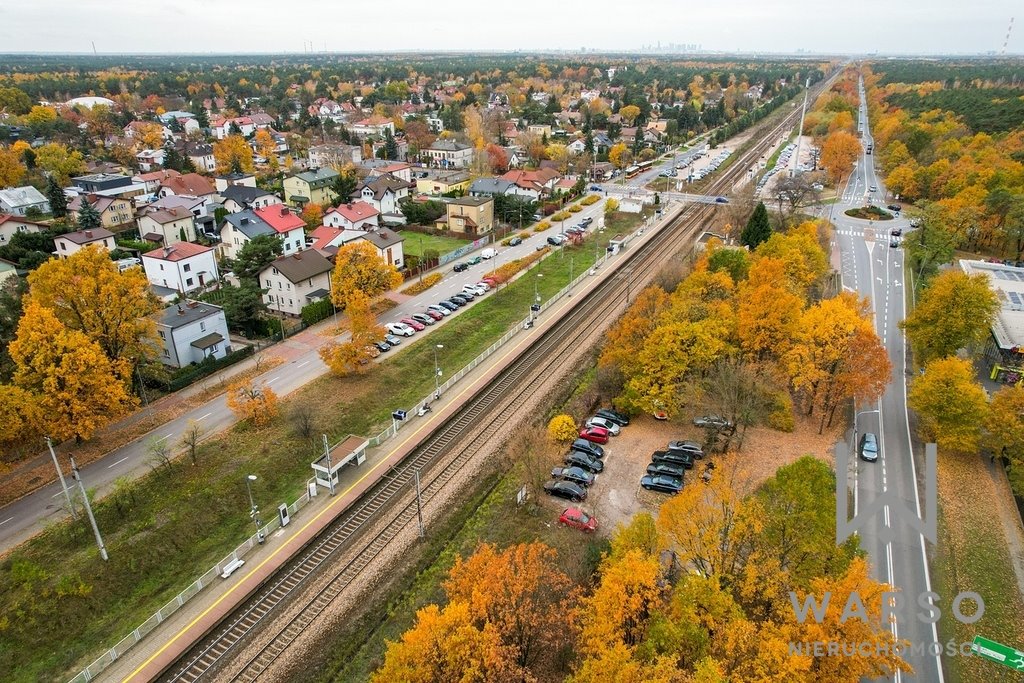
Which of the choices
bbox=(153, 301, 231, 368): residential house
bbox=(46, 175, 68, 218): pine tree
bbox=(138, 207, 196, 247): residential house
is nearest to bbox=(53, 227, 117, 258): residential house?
bbox=(138, 207, 196, 247): residential house

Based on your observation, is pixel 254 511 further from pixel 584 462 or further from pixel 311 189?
pixel 311 189

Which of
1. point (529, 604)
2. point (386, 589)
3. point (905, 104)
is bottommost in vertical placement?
point (386, 589)

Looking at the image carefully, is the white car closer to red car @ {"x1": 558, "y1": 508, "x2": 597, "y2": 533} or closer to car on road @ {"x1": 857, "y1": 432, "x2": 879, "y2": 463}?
red car @ {"x1": 558, "y1": 508, "x2": 597, "y2": 533}

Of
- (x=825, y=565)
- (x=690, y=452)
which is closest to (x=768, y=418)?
(x=690, y=452)

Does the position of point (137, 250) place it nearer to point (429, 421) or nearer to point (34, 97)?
point (429, 421)

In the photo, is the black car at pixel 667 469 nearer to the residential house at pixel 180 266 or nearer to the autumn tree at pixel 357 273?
the autumn tree at pixel 357 273

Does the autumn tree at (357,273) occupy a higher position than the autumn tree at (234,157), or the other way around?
the autumn tree at (234,157)

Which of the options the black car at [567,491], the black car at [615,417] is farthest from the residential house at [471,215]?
the black car at [567,491]
